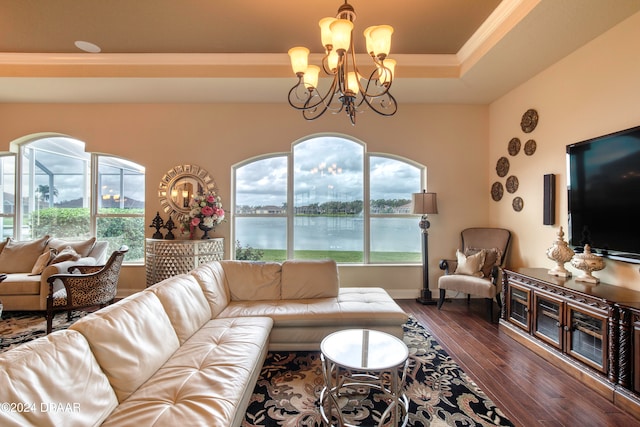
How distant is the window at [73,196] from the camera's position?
461cm

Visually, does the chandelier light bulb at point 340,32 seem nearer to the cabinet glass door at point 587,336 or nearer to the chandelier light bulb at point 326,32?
the chandelier light bulb at point 326,32

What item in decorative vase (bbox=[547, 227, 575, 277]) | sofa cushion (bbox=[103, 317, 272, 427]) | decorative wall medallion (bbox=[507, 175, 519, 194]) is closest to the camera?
sofa cushion (bbox=[103, 317, 272, 427])

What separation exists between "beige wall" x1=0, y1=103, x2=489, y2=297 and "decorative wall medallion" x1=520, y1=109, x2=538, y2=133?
31.2 inches

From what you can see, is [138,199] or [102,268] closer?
[102,268]

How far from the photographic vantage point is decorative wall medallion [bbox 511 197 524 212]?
3.81 meters

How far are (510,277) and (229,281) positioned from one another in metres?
3.16

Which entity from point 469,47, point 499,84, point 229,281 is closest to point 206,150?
point 229,281

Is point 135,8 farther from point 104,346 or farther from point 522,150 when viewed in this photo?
point 522,150

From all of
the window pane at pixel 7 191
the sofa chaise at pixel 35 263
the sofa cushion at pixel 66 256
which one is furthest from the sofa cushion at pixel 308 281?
the window pane at pixel 7 191

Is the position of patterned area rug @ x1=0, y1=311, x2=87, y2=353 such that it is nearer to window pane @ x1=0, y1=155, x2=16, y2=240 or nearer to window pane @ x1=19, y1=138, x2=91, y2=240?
window pane @ x1=19, y1=138, x2=91, y2=240

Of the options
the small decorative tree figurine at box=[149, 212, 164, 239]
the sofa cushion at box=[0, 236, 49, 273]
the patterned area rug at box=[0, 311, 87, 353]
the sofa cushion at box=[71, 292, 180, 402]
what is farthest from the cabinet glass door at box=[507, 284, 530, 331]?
the sofa cushion at box=[0, 236, 49, 273]

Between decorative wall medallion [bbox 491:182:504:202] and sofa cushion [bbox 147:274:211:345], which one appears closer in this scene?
sofa cushion [bbox 147:274:211:345]

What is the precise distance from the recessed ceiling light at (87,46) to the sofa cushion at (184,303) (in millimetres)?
3083

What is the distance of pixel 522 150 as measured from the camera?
149 inches
